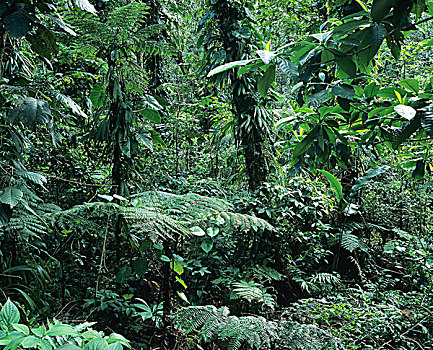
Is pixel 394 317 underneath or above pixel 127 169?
underneath

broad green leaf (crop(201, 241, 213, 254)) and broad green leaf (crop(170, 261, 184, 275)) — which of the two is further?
broad green leaf (crop(201, 241, 213, 254))

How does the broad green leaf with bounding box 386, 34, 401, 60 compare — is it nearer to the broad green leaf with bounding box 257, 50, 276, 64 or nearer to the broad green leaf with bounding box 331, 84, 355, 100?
the broad green leaf with bounding box 331, 84, 355, 100

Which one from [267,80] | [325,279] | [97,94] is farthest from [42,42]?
[325,279]

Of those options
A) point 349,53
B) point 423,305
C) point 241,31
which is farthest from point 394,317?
point 241,31

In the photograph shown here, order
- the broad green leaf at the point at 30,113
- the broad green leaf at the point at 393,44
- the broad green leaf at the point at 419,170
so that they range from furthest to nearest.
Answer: the broad green leaf at the point at 419,170, the broad green leaf at the point at 30,113, the broad green leaf at the point at 393,44

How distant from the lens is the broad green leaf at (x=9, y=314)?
0.98 metres

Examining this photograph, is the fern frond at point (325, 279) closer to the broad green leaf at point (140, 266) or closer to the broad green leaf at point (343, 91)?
the broad green leaf at point (140, 266)

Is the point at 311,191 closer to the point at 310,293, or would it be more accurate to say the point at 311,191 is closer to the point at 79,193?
the point at 310,293

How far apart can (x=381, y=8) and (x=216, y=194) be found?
294cm

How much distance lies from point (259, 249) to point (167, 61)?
13.2ft

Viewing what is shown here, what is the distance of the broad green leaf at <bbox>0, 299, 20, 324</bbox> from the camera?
38.7 inches

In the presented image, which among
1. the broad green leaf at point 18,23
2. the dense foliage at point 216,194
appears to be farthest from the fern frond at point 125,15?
the broad green leaf at point 18,23

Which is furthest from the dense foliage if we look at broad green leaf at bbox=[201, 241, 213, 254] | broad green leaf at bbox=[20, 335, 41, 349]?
broad green leaf at bbox=[201, 241, 213, 254]

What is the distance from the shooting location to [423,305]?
2602mm
